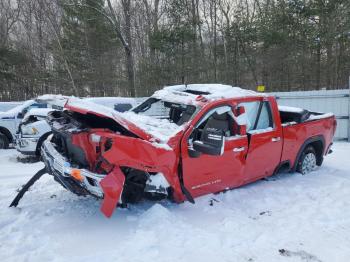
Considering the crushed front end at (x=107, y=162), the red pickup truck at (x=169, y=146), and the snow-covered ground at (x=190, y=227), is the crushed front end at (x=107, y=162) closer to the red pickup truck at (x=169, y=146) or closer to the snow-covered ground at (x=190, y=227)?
the red pickup truck at (x=169, y=146)

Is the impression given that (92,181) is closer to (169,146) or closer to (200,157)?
(169,146)

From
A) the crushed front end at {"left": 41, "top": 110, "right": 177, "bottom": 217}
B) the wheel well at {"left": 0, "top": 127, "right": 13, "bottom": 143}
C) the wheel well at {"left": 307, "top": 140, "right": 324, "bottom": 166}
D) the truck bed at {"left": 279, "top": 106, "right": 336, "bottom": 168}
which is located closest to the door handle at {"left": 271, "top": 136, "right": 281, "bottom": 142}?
the truck bed at {"left": 279, "top": 106, "right": 336, "bottom": 168}

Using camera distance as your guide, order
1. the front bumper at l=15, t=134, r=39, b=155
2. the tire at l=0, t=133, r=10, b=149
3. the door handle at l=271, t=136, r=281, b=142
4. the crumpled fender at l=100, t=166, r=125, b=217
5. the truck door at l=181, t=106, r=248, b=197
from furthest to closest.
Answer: the tire at l=0, t=133, r=10, b=149 → the front bumper at l=15, t=134, r=39, b=155 → the door handle at l=271, t=136, r=281, b=142 → the truck door at l=181, t=106, r=248, b=197 → the crumpled fender at l=100, t=166, r=125, b=217

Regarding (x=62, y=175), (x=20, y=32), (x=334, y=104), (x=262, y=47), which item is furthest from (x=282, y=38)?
(x=20, y=32)

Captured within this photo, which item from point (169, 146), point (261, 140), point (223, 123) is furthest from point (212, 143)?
point (261, 140)

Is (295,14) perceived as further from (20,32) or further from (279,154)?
(20,32)

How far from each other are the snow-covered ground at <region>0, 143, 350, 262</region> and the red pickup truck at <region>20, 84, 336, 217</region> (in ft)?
1.01

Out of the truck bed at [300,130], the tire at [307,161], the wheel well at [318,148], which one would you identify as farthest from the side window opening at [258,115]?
the wheel well at [318,148]

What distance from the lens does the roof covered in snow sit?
4.70m

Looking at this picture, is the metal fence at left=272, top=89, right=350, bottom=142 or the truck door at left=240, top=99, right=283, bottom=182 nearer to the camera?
the truck door at left=240, top=99, right=283, bottom=182

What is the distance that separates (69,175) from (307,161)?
474 cm

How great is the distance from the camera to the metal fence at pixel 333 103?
35.8 ft

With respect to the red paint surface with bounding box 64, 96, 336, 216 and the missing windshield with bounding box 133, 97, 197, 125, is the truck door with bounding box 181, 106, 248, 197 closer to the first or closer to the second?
the red paint surface with bounding box 64, 96, 336, 216

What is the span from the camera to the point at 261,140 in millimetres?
5129
